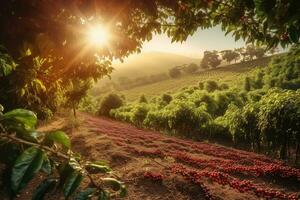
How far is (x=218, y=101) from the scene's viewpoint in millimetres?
55719

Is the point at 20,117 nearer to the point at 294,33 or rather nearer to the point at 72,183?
the point at 72,183

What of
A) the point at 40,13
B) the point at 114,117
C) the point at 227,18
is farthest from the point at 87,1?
the point at 114,117

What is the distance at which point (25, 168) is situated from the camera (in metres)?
1.35

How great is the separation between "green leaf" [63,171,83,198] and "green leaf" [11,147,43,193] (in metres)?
0.19

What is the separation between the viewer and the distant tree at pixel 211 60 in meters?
158

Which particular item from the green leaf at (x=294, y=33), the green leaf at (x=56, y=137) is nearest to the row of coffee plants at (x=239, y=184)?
the green leaf at (x=294, y=33)

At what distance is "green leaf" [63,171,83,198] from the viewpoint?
1.49 meters

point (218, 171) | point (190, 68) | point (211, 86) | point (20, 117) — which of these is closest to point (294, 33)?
point (20, 117)

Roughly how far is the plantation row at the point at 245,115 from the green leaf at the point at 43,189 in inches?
125

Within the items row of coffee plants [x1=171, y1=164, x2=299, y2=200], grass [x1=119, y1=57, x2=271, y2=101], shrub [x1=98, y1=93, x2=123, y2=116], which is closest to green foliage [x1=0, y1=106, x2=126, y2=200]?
row of coffee plants [x1=171, y1=164, x2=299, y2=200]

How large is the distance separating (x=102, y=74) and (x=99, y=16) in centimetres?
159

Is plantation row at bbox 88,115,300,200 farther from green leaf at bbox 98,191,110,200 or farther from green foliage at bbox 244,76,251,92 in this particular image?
green foliage at bbox 244,76,251,92

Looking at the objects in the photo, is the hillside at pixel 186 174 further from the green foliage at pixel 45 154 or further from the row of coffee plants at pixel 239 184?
the green foliage at pixel 45 154

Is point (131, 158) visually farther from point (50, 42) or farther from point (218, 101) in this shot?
point (218, 101)
